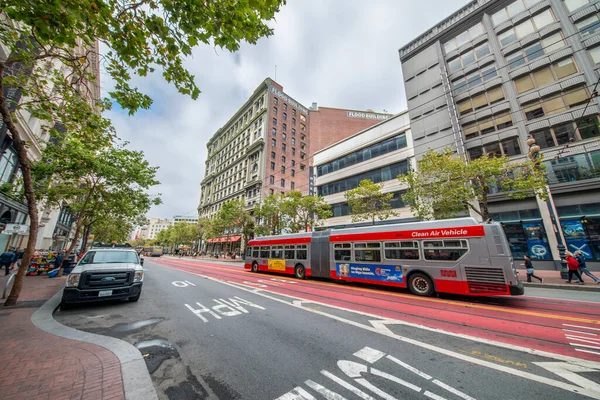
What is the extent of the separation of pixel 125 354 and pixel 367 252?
9.67 m

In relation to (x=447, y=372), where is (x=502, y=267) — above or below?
above

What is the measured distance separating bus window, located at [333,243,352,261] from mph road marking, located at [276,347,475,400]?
8166mm

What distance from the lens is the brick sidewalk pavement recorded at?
262 cm

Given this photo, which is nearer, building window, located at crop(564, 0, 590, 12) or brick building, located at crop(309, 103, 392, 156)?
building window, located at crop(564, 0, 590, 12)

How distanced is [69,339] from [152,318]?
185cm

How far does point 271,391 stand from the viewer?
112 inches

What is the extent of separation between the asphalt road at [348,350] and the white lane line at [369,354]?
0.7 inches

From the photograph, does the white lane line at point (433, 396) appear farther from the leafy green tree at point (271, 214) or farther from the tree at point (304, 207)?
the leafy green tree at point (271, 214)

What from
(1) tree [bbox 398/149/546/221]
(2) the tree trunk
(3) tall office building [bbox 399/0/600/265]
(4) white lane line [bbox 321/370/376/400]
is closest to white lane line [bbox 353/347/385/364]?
(4) white lane line [bbox 321/370/376/400]

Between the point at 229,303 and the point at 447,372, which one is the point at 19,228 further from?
the point at 447,372

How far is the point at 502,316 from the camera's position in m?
6.05

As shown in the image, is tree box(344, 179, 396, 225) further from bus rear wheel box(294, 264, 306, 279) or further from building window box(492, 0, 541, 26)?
building window box(492, 0, 541, 26)

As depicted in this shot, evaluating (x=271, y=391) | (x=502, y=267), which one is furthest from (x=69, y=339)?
(x=502, y=267)

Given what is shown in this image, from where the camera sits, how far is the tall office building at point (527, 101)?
1700cm
